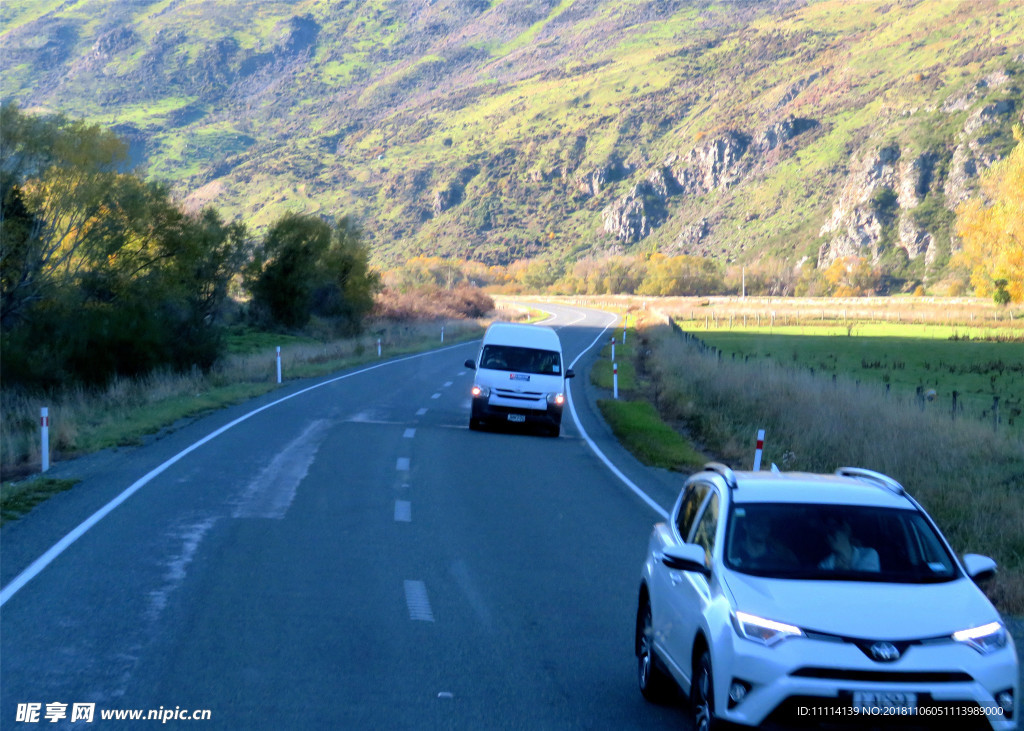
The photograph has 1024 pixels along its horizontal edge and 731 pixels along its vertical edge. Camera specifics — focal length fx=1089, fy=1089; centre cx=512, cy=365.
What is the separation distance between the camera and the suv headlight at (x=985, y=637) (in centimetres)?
494

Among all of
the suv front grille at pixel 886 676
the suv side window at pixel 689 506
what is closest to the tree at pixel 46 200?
the suv side window at pixel 689 506

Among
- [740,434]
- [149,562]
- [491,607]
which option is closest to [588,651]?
[491,607]

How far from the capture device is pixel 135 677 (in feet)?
21.2

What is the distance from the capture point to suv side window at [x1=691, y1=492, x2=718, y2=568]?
5891 mm

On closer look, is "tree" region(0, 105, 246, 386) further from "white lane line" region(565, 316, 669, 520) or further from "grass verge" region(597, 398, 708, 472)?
"grass verge" region(597, 398, 708, 472)

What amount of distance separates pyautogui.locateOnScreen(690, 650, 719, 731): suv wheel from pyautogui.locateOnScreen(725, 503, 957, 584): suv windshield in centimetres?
53

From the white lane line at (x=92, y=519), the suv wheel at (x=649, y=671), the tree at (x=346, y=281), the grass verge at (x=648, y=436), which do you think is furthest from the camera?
the tree at (x=346, y=281)

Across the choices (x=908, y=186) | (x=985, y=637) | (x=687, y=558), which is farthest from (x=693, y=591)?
(x=908, y=186)

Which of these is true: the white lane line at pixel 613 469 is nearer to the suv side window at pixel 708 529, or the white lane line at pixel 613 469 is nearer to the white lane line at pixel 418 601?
the white lane line at pixel 418 601

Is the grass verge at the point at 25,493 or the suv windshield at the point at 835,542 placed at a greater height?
the suv windshield at the point at 835,542

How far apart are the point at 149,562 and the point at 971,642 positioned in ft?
23.1

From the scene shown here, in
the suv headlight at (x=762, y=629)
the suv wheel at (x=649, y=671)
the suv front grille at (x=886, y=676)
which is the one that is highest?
the suv headlight at (x=762, y=629)

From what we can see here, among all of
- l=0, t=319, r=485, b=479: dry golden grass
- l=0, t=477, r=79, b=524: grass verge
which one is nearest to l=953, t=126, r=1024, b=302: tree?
l=0, t=319, r=485, b=479: dry golden grass

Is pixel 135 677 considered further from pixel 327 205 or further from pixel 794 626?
pixel 327 205
